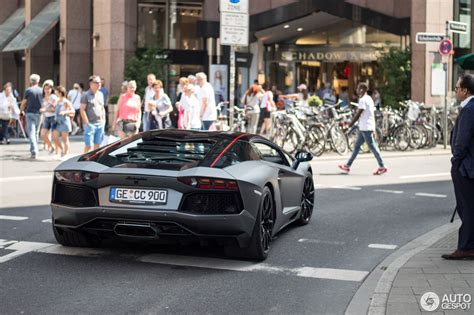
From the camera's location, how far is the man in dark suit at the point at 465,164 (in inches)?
301

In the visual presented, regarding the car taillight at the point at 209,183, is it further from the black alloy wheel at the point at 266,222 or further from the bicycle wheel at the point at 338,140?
the bicycle wheel at the point at 338,140

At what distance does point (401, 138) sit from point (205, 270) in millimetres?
16519

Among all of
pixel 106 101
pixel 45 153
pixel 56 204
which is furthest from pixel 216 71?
pixel 56 204

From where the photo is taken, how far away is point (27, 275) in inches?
284

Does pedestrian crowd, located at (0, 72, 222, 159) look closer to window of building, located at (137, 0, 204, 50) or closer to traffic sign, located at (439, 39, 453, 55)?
traffic sign, located at (439, 39, 453, 55)

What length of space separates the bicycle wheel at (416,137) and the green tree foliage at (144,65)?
422 inches

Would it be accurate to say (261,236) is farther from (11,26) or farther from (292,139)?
(11,26)

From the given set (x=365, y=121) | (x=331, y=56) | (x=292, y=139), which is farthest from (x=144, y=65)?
(x=365, y=121)

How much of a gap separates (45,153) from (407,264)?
14777 mm

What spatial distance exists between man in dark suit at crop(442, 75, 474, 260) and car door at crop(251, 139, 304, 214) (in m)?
1.95

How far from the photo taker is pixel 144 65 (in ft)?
103

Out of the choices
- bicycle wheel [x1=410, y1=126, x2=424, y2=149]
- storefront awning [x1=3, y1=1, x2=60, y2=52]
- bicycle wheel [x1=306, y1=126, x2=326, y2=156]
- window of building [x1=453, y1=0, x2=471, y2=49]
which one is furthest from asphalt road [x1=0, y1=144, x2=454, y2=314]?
storefront awning [x1=3, y1=1, x2=60, y2=52]

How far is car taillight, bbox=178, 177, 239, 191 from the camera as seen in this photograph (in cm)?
746

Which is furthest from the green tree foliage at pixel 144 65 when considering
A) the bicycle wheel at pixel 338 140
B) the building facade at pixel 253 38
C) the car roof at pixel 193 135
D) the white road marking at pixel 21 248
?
the white road marking at pixel 21 248
